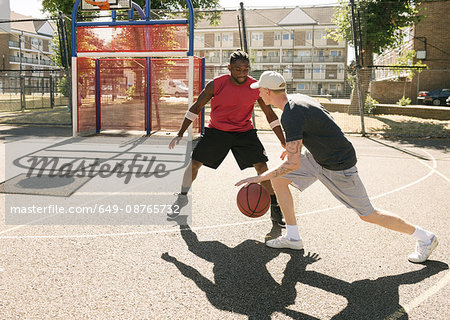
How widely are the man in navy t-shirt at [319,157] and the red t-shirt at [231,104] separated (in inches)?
50.5

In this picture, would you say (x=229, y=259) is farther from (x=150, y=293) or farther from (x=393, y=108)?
(x=393, y=108)

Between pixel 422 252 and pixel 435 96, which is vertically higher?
pixel 435 96

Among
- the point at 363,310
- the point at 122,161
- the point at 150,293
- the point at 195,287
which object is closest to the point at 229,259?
the point at 195,287

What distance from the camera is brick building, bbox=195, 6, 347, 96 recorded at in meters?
57.9

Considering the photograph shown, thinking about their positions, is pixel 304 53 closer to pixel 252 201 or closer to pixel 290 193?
pixel 252 201

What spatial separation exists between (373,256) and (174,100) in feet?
35.5

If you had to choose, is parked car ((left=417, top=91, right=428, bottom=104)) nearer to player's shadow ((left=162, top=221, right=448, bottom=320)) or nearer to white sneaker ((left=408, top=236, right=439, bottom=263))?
white sneaker ((left=408, top=236, right=439, bottom=263))

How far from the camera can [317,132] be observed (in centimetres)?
378

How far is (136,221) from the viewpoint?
518 cm

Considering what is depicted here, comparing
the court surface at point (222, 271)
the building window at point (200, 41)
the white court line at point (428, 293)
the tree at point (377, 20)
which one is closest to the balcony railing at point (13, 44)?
the building window at point (200, 41)

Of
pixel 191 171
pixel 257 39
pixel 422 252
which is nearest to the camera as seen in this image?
pixel 422 252

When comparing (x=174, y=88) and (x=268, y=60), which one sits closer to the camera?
(x=174, y=88)

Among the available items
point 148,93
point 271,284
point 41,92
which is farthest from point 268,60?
point 271,284

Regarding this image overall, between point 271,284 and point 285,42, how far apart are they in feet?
202
